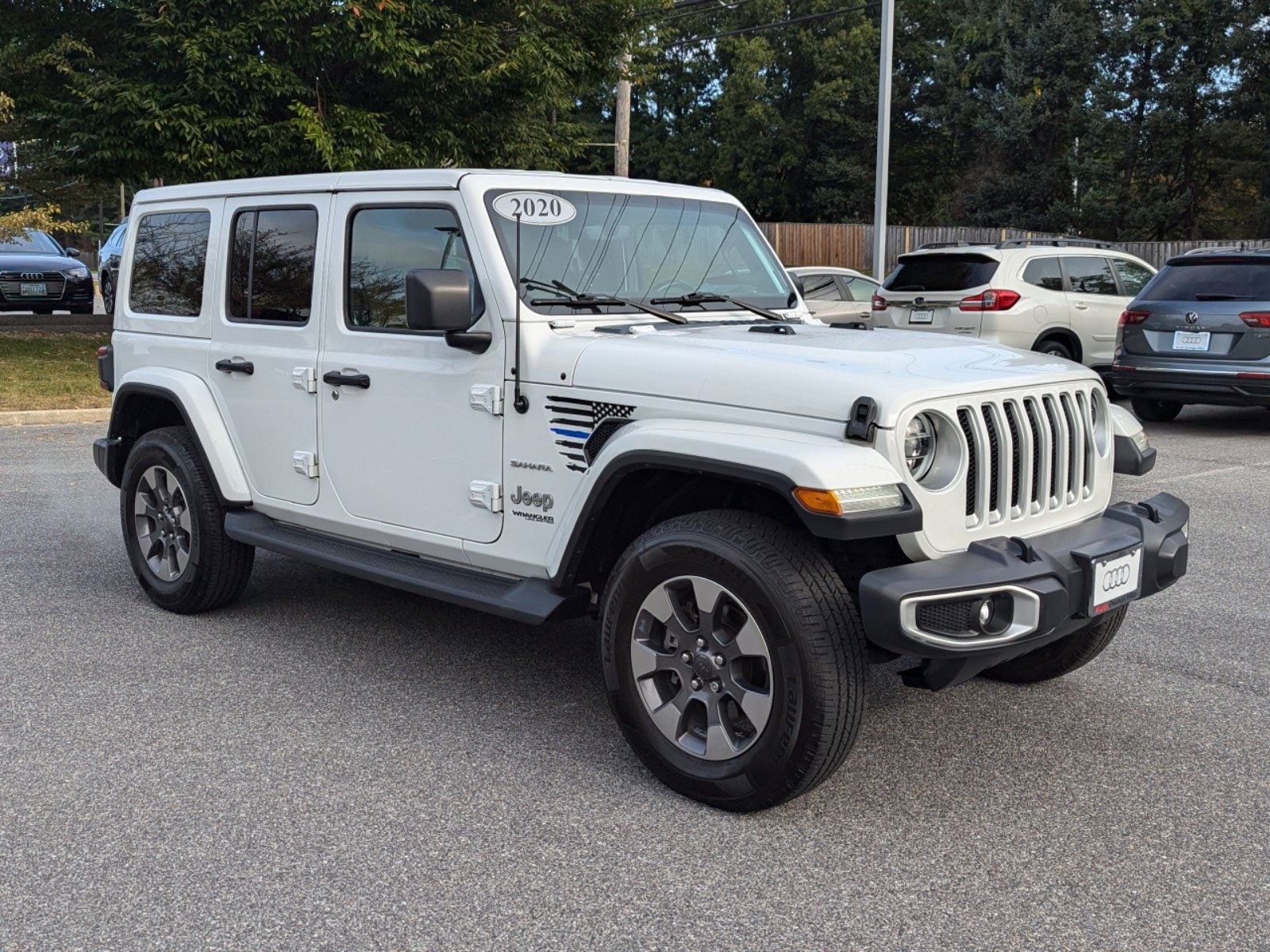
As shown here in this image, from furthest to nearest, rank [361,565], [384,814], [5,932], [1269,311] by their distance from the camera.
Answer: [1269,311] → [361,565] → [384,814] → [5,932]

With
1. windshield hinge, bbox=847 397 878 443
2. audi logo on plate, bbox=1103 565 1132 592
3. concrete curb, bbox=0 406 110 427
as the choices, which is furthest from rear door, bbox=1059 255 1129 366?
windshield hinge, bbox=847 397 878 443

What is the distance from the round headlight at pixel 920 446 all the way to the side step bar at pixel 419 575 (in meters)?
1.17

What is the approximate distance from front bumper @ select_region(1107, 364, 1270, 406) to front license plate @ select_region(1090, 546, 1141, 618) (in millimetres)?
7955

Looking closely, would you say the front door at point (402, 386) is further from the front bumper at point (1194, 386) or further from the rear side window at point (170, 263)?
the front bumper at point (1194, 386)

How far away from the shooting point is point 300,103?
15.4 m

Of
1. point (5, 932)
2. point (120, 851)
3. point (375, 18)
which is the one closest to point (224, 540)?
point (120, 851)

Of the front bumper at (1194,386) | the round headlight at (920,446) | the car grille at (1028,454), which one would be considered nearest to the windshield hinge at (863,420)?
the round headlight at (920,446)

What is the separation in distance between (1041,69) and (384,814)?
43.6 metres

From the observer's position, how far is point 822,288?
1672 cm

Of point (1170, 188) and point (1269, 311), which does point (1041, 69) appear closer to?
point (1170, 188)

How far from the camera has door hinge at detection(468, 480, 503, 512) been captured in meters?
4.38

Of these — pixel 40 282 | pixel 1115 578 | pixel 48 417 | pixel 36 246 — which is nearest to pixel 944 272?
pixel 48 417

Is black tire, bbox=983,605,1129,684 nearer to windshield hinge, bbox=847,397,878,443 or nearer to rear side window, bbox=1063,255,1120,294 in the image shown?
windshield hinge, bbox=847,397,878,443

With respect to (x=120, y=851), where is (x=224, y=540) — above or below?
above
